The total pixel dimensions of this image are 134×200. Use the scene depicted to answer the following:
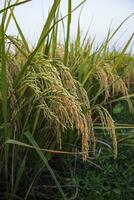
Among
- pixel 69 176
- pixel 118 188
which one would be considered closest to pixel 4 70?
pixel 69 176

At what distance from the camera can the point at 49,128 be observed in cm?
259

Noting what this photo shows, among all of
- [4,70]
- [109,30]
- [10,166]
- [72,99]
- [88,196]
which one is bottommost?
[88,196]

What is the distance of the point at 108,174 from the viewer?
10.5 feet

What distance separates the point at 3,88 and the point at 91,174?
127 cm

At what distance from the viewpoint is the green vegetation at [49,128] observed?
1.99 meters

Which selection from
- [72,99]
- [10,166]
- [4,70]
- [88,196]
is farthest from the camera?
[88,196]

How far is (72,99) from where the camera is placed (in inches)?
71.7

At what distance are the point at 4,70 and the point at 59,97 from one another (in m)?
0.29

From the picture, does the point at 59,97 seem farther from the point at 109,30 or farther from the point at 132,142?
the point at 109,30

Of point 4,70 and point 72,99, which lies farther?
point 4,70

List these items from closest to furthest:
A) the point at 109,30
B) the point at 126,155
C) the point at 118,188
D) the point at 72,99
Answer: the point at 72,99 → the point at 118,188 → the point at 126,155 → the point at 109,30

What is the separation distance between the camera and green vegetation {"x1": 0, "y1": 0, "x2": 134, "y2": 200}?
199 centimetres

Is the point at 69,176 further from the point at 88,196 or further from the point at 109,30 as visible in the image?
the point at 109,30

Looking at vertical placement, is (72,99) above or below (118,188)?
above
